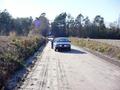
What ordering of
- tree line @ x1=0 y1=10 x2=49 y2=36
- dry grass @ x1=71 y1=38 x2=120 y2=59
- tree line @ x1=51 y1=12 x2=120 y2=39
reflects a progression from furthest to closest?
1. tree line @ x1=51 y1=12 x2=120 y2=39
2. tree line @ x1=0 y1=10 x2=49 y2=36
3. dry grass @ x1=71 y1=38 x2=120 y2=59

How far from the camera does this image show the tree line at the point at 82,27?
106 metres

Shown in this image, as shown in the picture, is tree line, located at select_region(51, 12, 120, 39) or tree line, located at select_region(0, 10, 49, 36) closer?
tree line, located at select_region(0, 10, 49, 36)

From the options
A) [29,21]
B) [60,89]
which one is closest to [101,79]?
[60,89]

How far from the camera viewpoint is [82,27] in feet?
391

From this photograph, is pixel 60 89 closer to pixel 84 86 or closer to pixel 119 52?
pixel 84 86

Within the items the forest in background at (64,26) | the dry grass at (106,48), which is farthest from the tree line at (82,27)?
the dry grass at (106,48)

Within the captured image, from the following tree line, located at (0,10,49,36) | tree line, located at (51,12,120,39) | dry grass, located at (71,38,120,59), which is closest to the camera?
dry grass, located at (71,38,120,59)

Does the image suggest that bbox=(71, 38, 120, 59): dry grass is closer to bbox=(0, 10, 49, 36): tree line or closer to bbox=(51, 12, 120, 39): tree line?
bbox=(0, 10, 49, 36): tree line

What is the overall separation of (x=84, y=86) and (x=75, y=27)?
111016 millimetres

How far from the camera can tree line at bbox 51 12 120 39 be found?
105812mm

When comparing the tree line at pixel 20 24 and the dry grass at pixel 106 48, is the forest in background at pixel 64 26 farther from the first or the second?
the dry grass at pixel 106 48

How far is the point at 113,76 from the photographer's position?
1427cm

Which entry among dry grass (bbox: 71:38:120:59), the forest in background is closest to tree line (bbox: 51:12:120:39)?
the forest in background

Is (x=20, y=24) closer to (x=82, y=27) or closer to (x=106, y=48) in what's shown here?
(x=82, y=27)
